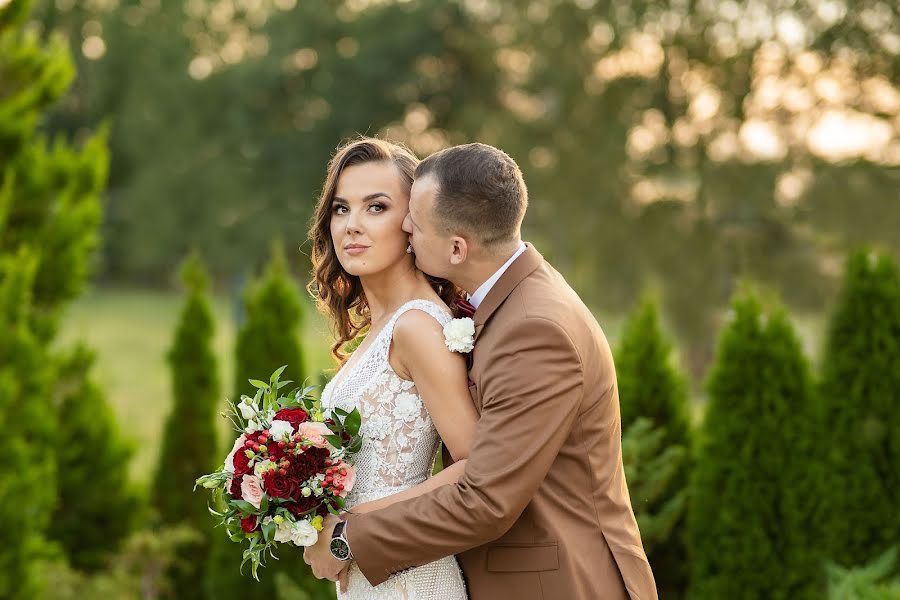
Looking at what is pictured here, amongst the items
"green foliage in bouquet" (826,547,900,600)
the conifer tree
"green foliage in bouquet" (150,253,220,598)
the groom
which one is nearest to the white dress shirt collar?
the groom

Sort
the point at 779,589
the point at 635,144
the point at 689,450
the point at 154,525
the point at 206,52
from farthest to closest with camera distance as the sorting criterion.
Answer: the point at 206,52
the point at 635,144
the point at 154,525
the point at 689,450
the point at 779,589

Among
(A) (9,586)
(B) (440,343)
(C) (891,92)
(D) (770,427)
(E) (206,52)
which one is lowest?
(D) (770,427)

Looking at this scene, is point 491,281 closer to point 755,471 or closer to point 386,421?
point 386,421

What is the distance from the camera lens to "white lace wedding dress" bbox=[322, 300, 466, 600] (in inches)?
114

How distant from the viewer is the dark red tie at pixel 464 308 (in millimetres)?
2852

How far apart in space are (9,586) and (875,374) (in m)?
5.17

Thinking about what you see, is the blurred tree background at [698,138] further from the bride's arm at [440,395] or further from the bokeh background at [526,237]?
the bride's arm at [440,395]

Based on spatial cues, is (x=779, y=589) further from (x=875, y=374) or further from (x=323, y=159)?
(x=323, y=159)

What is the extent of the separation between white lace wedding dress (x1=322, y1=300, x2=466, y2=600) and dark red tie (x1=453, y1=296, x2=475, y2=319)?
6 cm

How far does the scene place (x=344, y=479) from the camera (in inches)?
109

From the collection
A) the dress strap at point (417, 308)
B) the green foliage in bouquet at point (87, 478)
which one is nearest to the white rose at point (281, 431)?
the dress strap at point (417, 308)

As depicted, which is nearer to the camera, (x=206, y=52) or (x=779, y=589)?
(x=779, y=589)

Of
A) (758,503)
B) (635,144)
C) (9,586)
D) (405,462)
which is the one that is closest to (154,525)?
(9,586)

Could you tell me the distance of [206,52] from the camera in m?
34.4
